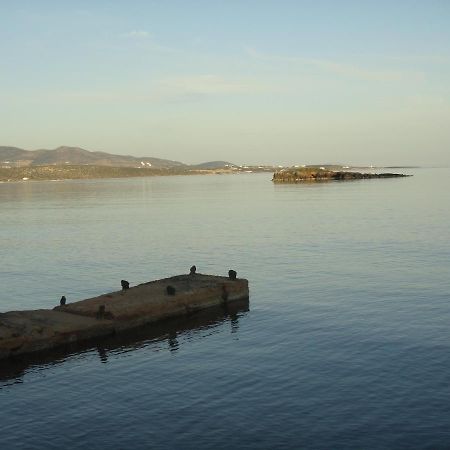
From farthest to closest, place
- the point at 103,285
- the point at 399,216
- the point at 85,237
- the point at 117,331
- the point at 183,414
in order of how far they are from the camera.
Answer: the point at 399,216 < the point at 85,237 < the point at 103,285 < the point at 117,331 < the point at 183,414

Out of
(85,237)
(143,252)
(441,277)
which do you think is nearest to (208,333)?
(441,277)

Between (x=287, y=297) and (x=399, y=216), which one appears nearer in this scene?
(x=287, y=297)

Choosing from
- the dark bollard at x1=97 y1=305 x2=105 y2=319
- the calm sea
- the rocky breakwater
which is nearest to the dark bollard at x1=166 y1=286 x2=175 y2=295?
the rocky breakwater

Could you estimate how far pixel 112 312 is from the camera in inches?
1252

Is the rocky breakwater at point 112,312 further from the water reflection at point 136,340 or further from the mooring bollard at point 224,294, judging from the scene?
the water reflection at point 136,340

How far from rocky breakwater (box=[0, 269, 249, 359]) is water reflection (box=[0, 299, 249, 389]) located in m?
0.37

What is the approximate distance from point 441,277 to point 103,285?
23.7 m

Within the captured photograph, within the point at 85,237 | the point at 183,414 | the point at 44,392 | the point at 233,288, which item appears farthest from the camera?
the point at 85,237

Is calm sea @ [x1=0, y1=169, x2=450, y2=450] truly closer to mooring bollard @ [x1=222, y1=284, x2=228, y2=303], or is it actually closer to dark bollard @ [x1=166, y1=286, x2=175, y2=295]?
mooring bollard @ [x1=222, y1=284, x2=228, y2=303]

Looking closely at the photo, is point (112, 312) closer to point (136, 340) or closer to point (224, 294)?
point (136, 340)

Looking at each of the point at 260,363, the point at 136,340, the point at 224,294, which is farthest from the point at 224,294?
the point at 260,363

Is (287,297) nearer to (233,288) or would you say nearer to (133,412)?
(233,288)

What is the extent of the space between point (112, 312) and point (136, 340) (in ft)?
7.15

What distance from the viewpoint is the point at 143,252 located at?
62594mm
